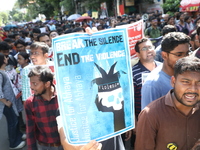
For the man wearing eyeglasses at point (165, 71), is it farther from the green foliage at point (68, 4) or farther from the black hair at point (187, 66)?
the green foliage at point (68, 4)

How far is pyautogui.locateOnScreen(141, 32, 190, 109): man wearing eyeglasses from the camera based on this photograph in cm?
181

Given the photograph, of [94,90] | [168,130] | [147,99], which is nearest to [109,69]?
[94,90]

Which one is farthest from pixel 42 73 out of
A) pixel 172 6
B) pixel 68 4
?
pixel 68 4

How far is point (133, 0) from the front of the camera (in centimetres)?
2028

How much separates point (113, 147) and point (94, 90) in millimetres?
766

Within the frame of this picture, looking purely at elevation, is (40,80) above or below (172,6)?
below

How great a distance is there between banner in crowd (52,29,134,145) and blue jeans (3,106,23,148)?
7.84 feet

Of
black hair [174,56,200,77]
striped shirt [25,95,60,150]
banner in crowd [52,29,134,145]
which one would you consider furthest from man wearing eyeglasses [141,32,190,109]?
striped shirt [25,95,60,150]

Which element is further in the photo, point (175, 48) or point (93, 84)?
point (175, 48)

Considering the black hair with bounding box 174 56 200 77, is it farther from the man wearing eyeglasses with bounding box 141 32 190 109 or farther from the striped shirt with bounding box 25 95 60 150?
the striped shirt with bounding box 25 95 60 150

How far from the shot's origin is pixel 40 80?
2.02 m

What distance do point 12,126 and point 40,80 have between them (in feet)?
5.42

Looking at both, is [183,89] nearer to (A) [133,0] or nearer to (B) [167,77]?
(B) [167,77]

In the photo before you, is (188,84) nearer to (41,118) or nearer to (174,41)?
(174,41)
